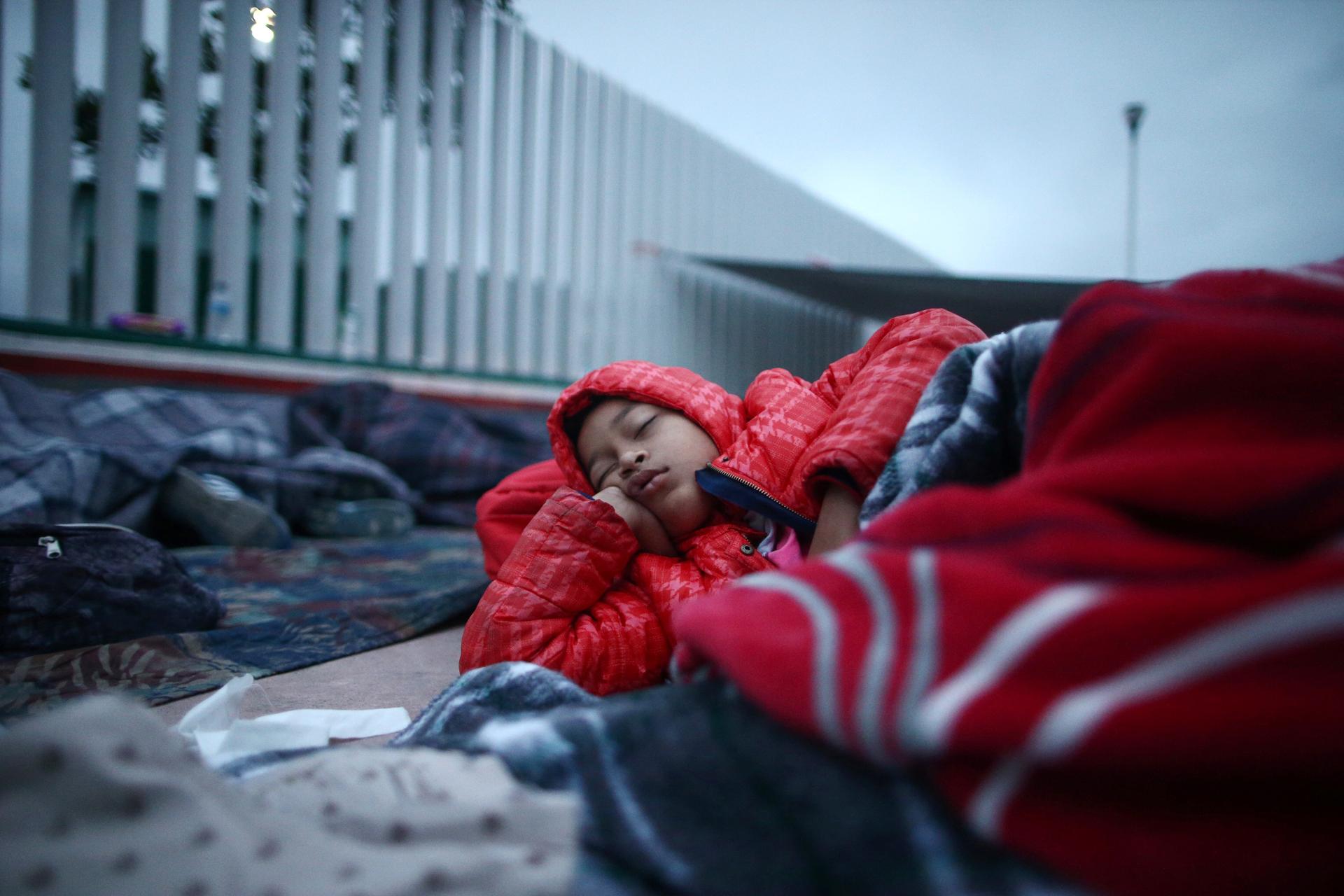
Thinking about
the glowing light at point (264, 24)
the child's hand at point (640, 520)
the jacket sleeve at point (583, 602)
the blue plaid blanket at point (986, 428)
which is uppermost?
the glowing light at point (264, 24)

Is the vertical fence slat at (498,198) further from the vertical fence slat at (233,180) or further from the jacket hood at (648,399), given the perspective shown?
the jacket hood at (648,399)

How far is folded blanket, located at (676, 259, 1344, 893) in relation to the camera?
0.22 metres

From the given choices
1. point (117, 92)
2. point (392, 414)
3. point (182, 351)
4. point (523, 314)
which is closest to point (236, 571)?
point (392, 414)

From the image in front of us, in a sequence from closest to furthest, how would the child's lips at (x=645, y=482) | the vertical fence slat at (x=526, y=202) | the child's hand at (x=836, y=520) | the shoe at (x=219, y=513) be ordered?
1. the child's hand at (x=836, y=520)
2. the child's lips at (x=645, y=482)
3. the shoe at (x=219, y=513)
4. the vertical fence slat at (x=526, y=202)

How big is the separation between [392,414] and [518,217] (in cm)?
127

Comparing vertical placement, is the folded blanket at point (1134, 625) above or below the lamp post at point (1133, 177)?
below

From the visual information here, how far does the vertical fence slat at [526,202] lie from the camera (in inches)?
112

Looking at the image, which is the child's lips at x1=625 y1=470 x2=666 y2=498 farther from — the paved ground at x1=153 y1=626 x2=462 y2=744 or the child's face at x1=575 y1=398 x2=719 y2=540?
the paved ground at x1=153 y1=626 x2=462 y2=744

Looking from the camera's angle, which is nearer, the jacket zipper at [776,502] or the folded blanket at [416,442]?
the jacket zipper at [776,502]

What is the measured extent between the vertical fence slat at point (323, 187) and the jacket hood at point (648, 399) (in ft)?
5.90

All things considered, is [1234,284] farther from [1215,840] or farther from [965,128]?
[965,128]

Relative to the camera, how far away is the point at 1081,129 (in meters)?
2.65

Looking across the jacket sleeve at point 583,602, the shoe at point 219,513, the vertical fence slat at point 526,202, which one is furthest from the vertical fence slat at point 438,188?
the jacket sleeve at point 583,602

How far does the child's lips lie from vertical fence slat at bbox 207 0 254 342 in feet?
6.38
